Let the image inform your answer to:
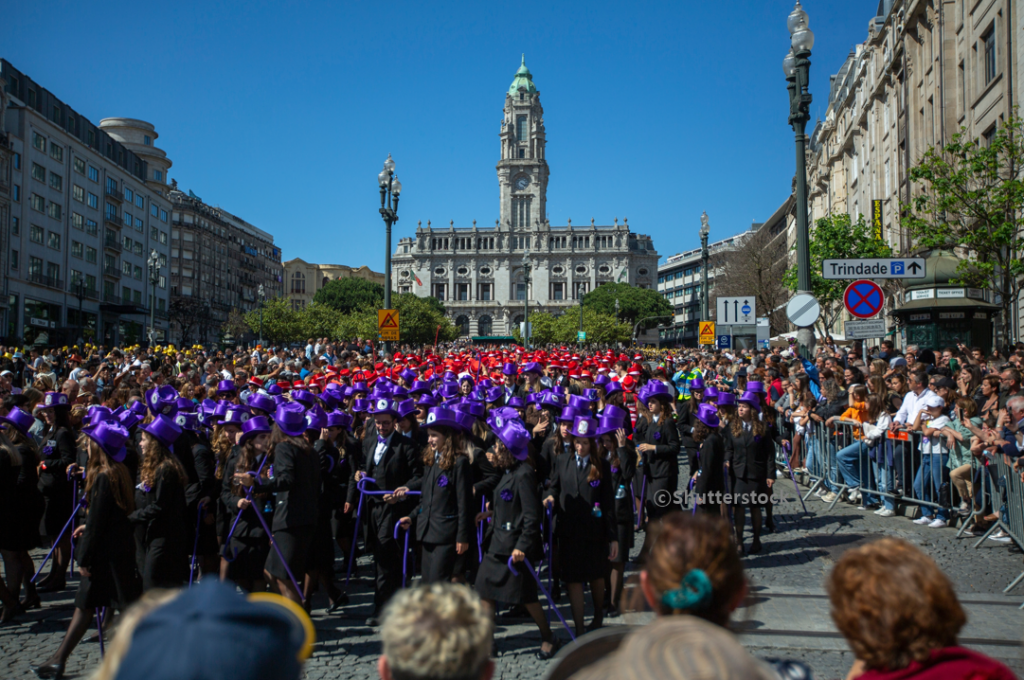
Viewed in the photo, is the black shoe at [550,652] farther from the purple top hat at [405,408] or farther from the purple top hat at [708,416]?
the purple top hat at [708,416]

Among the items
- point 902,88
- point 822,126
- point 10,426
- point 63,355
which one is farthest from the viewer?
point 822,126

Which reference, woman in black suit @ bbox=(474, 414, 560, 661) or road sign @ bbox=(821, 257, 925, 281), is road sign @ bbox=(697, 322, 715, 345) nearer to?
road sign @ bbox=(821, 257, 925, 281)

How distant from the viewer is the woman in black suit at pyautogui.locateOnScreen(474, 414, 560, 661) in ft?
18.1

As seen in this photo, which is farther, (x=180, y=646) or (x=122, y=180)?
(x=122, y=180)

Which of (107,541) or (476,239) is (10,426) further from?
(476,239)

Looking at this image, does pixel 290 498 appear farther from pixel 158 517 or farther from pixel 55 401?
pixel 55 401

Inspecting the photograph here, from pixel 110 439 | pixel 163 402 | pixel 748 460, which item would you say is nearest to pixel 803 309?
pixel 748 460

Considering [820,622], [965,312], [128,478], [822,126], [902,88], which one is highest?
[822,126]

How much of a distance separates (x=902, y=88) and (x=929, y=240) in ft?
66.4

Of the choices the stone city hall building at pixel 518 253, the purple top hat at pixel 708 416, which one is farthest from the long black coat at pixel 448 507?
the stone city hall building at pixel 518 253

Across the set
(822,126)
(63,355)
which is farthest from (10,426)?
(822,126)

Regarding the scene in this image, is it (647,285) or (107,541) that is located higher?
(647,285)

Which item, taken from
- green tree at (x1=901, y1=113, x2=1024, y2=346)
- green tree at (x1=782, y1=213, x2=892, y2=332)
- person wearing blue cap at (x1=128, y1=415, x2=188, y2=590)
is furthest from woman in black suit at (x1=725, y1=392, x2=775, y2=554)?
green tree at (x1=782, y1=213, x2=892, y2=332)

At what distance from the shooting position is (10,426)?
6965mm
